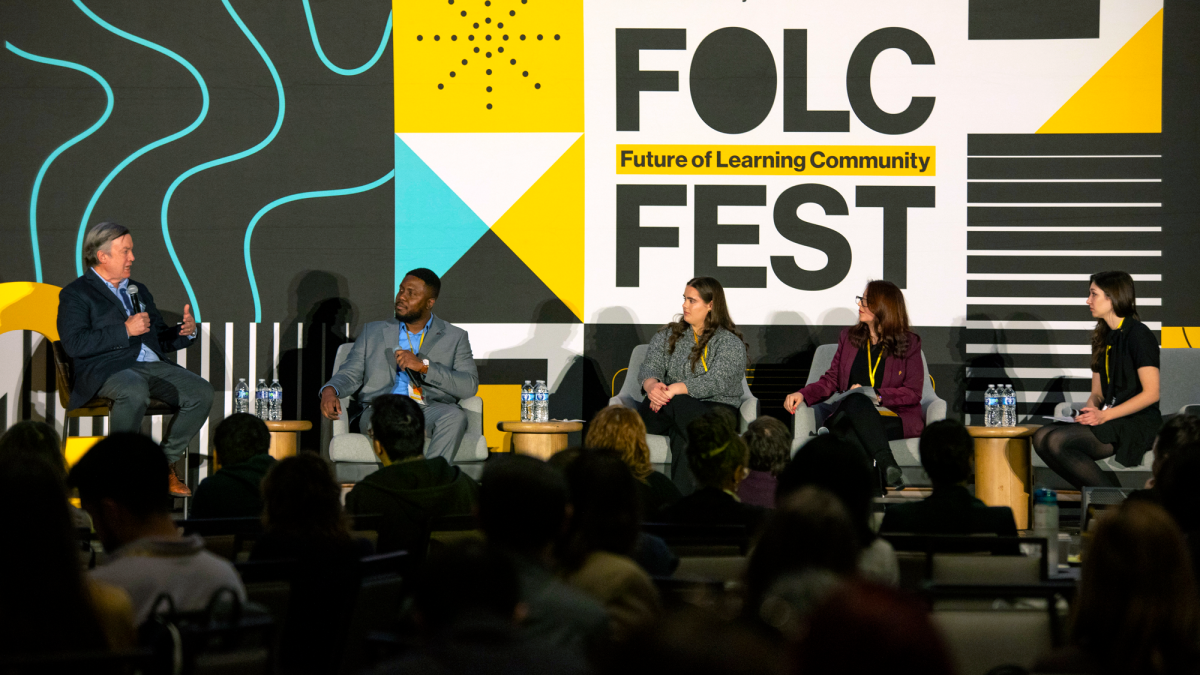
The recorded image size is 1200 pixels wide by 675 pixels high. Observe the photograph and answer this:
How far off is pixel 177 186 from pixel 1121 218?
18.3 ft

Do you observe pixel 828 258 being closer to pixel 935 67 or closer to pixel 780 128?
pixel 780 128

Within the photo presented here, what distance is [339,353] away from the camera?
19.2ft

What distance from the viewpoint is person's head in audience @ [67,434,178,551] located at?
2035 mm

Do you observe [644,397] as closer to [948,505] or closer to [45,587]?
[948,505]

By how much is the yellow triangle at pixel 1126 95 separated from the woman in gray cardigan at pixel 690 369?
236 cm

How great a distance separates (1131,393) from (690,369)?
85.4 inches

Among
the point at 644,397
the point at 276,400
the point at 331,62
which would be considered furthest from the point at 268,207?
the point at 644,397

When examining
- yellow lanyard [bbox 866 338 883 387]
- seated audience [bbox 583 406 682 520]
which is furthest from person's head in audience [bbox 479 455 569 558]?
yellow lanyard [bbox 866 338 883 387]

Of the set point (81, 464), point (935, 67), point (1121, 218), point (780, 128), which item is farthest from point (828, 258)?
point (81, 464)

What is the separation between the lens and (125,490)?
6.66 feet

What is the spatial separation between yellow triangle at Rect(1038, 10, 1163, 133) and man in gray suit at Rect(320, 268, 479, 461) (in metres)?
3.67

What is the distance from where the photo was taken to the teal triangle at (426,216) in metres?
6.34

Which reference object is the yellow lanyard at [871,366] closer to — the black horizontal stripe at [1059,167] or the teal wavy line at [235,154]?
the black horizontal stripe at [1059,167]

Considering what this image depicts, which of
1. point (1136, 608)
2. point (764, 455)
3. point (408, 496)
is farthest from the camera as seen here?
point (764, 455)
